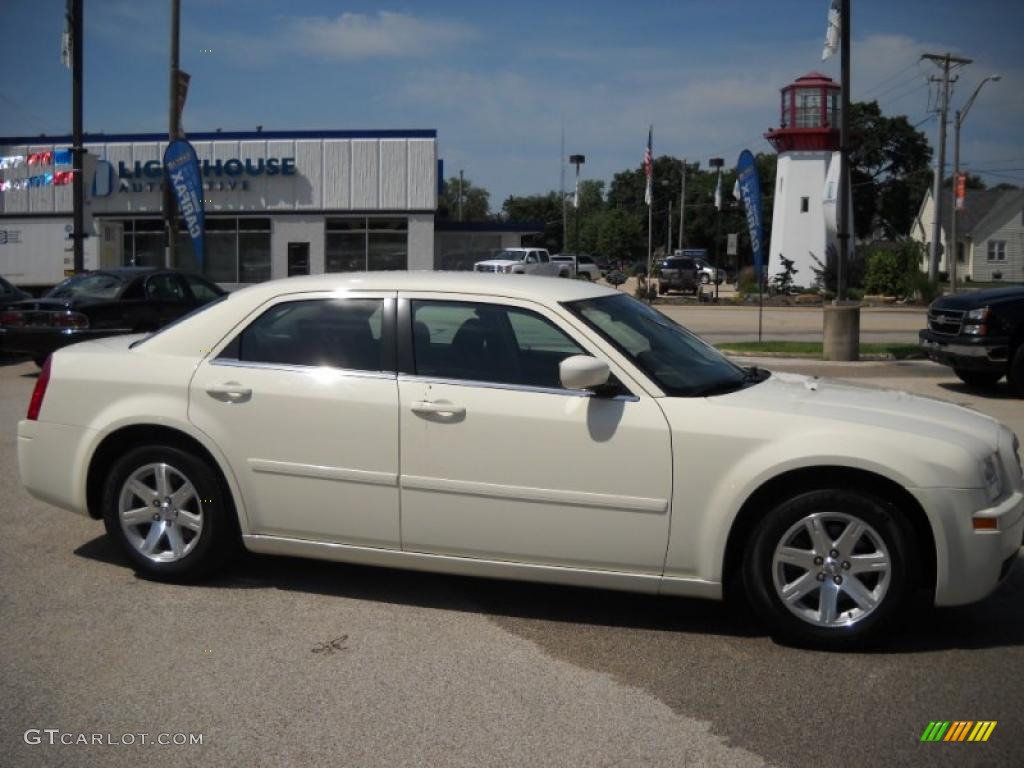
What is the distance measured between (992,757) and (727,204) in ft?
299

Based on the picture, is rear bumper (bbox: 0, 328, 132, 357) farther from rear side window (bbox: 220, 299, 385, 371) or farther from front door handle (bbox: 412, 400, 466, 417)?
front door handle (bbox: 412, 400, 466, 417)

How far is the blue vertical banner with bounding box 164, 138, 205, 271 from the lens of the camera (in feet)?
75.1

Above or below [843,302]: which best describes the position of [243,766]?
below

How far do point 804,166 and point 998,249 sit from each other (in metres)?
35.7

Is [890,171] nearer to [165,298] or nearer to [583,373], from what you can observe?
[165,298]

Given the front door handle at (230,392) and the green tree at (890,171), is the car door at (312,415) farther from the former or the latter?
the green tree at (890,171)

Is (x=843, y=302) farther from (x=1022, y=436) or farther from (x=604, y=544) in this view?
(x=604, y=544)

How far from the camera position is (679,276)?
4394cm

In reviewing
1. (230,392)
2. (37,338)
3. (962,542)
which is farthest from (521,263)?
(962,542)

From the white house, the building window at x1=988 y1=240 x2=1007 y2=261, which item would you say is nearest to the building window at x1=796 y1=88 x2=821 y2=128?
the white house

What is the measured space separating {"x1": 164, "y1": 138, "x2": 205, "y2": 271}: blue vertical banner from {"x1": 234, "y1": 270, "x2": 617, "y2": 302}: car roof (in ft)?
59.3

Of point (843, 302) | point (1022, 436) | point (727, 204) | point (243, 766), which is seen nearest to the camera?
point (243, 766)

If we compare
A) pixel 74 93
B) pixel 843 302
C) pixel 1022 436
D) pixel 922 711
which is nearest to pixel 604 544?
pixel 922 711

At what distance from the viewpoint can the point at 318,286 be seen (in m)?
5.52
